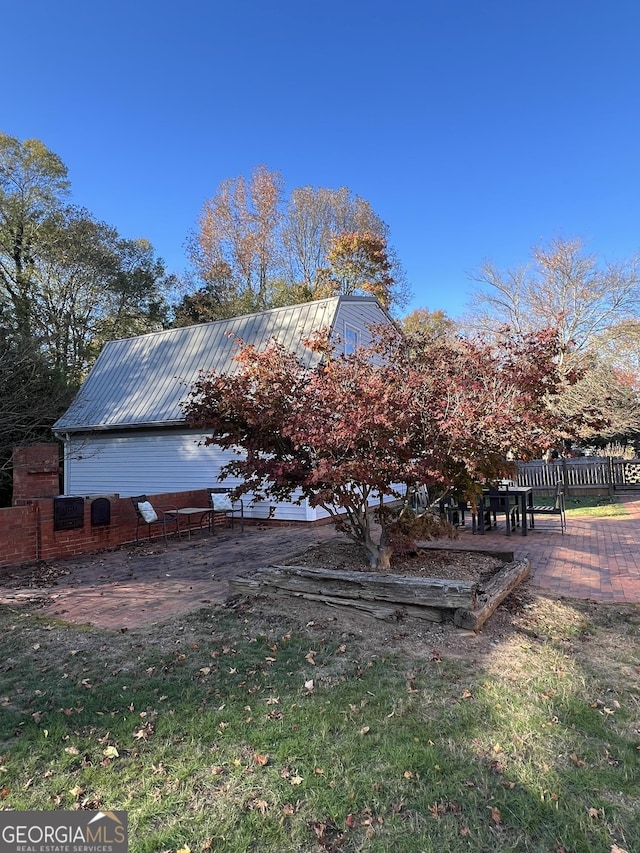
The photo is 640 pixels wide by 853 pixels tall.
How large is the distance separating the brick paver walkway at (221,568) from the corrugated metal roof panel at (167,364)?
448 centimetres

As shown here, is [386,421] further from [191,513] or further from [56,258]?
[56,258]

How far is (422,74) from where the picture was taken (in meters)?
12.1

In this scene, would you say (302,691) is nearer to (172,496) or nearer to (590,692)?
(590,692)

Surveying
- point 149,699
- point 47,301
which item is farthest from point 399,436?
point 47,301

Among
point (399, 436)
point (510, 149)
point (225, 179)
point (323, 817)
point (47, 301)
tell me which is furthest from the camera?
point (225, 179)

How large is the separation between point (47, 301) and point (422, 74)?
17.5 metres

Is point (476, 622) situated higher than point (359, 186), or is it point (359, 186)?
point (359, 186)

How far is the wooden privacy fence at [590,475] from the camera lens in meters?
15.6

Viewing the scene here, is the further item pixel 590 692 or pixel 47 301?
pixel 47 301

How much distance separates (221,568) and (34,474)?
12.0 feet

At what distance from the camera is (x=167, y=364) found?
14.4 meters

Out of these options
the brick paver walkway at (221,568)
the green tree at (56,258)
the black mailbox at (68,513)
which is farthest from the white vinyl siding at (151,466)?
the green tree at (56,258)

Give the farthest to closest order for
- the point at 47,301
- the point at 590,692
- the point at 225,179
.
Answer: the point at 225,179 → the point at 47,301 → the point at 590,692

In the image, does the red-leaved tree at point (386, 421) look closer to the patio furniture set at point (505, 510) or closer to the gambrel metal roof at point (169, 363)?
the patio furniture set at point (505, 510)
